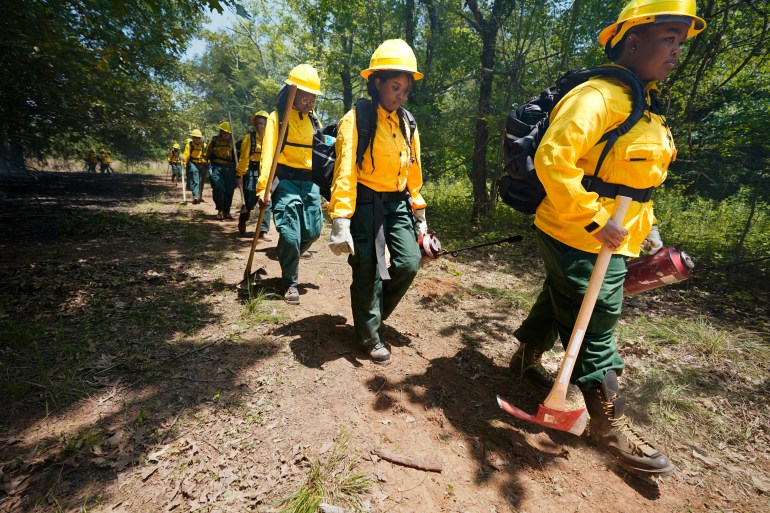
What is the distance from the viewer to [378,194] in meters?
2.94

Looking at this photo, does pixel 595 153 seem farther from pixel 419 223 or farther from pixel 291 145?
pixel 291 145

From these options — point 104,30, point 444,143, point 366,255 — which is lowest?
point 366,255

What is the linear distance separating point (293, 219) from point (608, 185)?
3220 millimetres

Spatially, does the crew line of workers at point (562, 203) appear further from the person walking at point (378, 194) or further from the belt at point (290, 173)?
the belt at point (290, 173)

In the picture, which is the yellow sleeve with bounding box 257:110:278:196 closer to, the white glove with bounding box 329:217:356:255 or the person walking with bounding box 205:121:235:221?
the white glove with bounding box 329:217:356:255

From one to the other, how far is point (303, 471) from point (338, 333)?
1.64 metres

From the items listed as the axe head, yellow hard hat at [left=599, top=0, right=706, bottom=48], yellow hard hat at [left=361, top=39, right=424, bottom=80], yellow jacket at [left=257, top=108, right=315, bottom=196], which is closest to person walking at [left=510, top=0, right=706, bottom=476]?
yellow hard hat at [left=599, top=0, right=706, bottom=48]

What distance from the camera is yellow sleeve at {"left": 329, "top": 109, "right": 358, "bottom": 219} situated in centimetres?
272

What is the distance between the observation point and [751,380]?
3.15 m

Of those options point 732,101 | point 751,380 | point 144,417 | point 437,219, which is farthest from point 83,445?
point 732,101

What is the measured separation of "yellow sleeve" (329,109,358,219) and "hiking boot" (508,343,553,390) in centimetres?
183

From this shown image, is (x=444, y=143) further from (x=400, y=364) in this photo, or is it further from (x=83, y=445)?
(x=83, y=445)

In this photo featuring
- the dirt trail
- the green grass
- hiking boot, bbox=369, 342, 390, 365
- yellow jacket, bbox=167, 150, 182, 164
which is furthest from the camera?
yellow jacket, bbox=167, 150, 182, 164

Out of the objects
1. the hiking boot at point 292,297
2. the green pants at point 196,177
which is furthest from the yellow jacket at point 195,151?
the hiking boot at point 292,297
